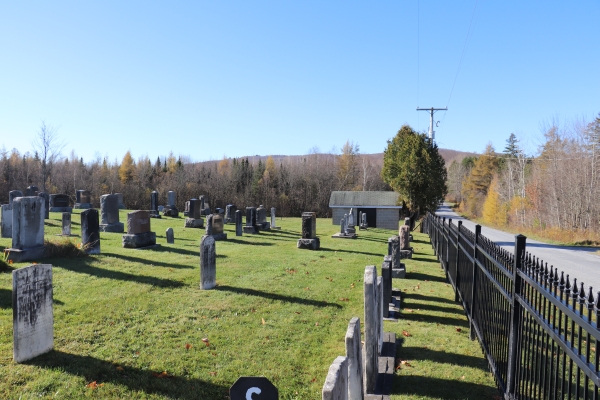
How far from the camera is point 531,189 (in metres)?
37.6

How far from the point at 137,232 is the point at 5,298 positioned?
297 inches

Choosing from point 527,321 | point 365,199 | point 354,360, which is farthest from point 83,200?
point 527,321

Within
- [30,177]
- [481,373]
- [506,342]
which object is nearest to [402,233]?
[481,373]

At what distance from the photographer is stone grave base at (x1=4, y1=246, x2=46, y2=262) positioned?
11680mm

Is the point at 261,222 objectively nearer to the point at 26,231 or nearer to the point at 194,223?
the point at 194,223

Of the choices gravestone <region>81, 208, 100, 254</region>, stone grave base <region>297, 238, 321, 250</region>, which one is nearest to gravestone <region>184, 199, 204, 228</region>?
stone grave base <region>297, 238, 321, 250</region>

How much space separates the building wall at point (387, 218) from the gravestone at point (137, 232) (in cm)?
2371

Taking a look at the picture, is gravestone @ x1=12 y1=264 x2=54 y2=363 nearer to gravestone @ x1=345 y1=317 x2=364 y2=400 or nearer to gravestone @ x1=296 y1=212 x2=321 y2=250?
gravestone @ x1=345 y1=317 x2=364 y2=400

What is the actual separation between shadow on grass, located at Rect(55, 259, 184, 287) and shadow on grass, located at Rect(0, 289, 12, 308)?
2115mm

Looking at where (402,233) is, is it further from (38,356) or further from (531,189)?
(531,189)

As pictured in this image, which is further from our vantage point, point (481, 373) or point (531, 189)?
point (531, 189)

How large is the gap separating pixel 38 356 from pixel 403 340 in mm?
5696

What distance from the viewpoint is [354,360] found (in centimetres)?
377

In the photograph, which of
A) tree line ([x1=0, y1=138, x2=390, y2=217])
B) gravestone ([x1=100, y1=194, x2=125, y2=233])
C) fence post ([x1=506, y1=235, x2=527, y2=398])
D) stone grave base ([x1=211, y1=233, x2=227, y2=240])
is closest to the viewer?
fence post ([x1=506, y1=235, x2=527, y2=398])
